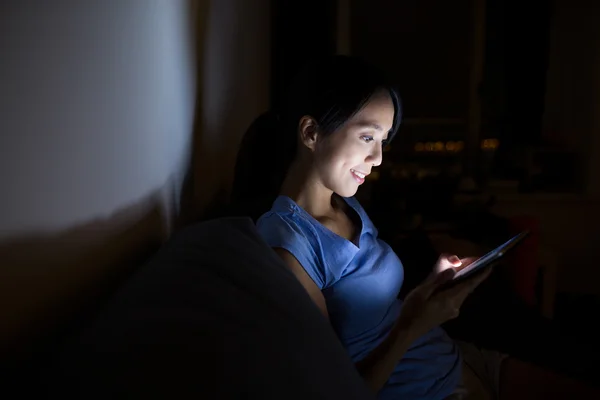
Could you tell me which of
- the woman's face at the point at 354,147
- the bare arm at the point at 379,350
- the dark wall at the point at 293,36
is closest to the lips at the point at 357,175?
the woman's face at the point at 354,147

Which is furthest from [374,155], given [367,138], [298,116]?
[298,116]

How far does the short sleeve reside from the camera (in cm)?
82

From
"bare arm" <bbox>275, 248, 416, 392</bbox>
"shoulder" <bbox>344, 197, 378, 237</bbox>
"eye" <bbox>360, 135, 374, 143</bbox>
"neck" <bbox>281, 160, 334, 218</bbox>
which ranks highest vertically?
"eye" <bbox>360, 135, 374, 143</bbox>

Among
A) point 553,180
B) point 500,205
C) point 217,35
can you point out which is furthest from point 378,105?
point 553,180

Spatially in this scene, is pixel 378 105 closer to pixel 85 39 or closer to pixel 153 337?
pixel 85 39

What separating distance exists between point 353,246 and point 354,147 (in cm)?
17

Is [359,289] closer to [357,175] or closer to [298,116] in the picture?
[357,175]

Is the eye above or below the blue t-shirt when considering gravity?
above

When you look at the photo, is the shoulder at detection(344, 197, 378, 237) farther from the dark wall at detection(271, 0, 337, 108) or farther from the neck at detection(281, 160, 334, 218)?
the dark wall at detection(271, 0, 337, 108)

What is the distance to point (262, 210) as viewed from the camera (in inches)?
41.6

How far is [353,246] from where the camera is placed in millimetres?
910

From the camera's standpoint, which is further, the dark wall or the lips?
the dark wall

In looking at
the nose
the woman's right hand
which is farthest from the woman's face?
the woman's right hand

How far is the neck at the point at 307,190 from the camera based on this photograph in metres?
0.96
